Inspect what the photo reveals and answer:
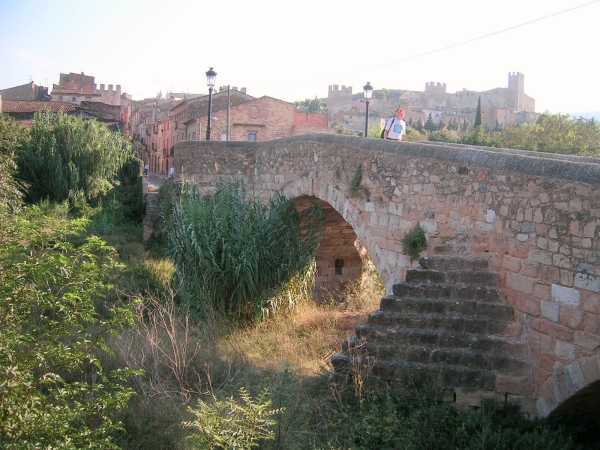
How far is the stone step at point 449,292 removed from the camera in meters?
6.16

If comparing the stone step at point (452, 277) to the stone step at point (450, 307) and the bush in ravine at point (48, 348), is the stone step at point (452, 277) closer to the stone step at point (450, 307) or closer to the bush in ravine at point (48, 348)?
the stone step at point (450, 307)

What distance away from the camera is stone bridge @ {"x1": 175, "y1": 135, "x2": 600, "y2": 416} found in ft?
17.2

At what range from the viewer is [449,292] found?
6.42 metres

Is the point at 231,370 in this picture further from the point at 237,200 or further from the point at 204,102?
the point at 204,102

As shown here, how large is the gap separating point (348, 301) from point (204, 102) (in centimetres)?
2356

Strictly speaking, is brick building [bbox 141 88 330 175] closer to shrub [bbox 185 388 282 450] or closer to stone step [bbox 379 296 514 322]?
stone step [bbox 379 296 514 322]

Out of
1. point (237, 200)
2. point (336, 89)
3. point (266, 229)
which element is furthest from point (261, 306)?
point (336, 89)

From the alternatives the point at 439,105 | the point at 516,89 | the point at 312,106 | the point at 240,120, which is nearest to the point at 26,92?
the point at 240,120

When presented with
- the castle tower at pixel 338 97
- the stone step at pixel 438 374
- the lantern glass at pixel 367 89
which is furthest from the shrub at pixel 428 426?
the castle tower at pixel 338 97

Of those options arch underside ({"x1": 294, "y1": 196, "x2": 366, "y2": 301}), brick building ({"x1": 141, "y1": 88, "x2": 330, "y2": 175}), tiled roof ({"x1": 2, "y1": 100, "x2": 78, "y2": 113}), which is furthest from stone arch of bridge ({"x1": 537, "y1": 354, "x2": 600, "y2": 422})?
tiled roof ({"x1": 2, "y1": 100, "x2": 78, "y2": 113})

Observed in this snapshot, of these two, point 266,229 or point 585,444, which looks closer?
point 585,444

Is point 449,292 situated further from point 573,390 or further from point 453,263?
point 573,390

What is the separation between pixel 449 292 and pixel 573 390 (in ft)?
5.27

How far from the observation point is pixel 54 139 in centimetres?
2103
